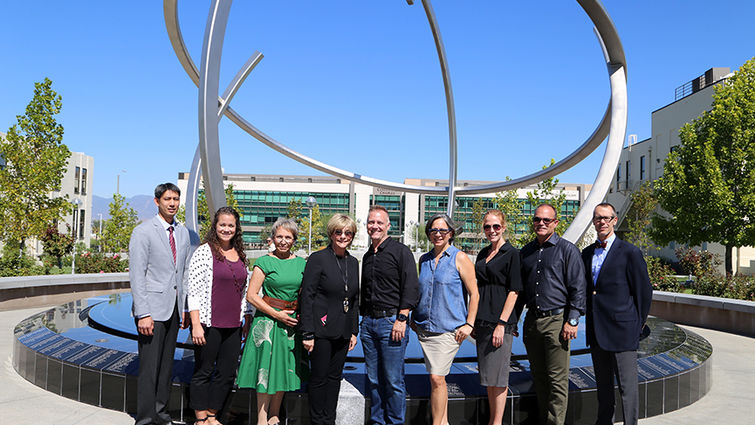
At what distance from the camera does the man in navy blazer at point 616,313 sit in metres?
4.31

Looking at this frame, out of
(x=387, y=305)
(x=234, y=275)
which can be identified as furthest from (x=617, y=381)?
(x=234, y=275)

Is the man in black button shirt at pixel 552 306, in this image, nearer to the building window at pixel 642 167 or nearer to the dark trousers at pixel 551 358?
the dark trousers at pixel 551 358

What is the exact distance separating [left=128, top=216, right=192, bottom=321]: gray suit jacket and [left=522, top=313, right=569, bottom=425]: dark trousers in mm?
2925

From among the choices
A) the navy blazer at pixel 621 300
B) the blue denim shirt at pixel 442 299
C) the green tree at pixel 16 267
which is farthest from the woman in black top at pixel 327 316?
the green tree at pixel 16 267

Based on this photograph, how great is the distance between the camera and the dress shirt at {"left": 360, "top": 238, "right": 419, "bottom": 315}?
4.07 m

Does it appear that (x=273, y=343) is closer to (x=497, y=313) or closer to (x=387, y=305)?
(x=387, y=305)

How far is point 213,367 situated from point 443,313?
6.38 feet

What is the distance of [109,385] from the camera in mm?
5078

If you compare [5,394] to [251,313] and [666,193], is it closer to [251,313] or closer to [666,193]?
[251,313]

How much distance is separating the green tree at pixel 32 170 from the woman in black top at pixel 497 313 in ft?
53.4

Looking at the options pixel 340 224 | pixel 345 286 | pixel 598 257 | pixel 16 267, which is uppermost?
pixel 340 224

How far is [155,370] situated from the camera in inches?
168

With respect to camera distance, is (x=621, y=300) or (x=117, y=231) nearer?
(x=621, y=300)

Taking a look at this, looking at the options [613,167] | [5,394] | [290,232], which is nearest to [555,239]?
[290,232]
